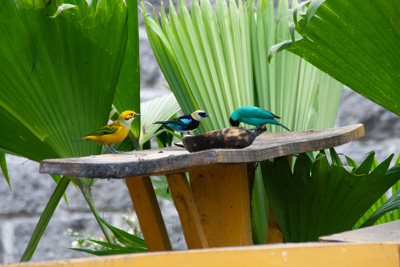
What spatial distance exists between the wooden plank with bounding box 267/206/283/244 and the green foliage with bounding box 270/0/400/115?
43cm

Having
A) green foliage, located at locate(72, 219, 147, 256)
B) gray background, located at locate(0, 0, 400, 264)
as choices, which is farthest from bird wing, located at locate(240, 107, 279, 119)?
gray background, located at locate(0, 0, 400, 264)

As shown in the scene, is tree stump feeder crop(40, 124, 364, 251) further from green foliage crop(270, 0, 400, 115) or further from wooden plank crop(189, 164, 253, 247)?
green foliage crop(270, 0, 400, 115)

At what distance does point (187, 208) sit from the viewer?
3.91ft

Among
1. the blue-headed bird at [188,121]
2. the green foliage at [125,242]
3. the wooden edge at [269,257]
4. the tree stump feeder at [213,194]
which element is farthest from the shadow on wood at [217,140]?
the green foliage at [125,242]

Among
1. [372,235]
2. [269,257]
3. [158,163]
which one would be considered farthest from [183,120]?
[269,257]

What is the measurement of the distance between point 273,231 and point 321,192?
0.21 meters

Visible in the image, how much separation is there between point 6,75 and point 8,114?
0.33 ft

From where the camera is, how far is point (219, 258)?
63cm

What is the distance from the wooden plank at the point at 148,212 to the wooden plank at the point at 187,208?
10 centimetres

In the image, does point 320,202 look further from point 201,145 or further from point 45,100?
point 45,100

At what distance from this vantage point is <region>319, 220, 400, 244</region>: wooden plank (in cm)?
80

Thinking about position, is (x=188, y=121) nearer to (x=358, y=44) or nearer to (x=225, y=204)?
(x=225, y=204)

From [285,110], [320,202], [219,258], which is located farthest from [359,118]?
[219,258]

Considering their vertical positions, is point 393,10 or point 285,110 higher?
point 393,10
